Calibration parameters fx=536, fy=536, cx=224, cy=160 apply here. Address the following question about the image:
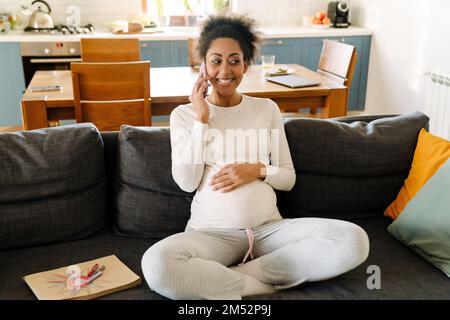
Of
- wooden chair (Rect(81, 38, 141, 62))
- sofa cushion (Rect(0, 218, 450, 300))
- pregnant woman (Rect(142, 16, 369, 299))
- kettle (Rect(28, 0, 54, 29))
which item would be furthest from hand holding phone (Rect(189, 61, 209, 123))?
kettle (Rect(28, 0, 54, 29))

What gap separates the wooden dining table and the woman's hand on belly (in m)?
1.09

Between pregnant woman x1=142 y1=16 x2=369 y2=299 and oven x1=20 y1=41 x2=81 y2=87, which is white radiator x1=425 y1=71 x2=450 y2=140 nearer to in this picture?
pregnant woman x1=142 y1=16 x2=369 y2=299

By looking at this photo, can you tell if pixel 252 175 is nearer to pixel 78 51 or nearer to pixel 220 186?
pixel 220 186

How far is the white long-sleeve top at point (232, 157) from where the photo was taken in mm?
1863

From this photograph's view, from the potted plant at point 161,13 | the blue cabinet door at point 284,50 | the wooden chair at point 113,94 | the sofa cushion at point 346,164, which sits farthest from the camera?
the potted plant at point 161,13

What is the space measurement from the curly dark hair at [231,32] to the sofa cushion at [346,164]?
0.35 meters

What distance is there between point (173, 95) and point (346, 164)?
1.15 meters

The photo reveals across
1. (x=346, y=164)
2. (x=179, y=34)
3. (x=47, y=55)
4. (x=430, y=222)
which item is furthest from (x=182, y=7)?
(x=430, y=222)

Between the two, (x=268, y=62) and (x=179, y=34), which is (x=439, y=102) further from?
(x=179, y=34)

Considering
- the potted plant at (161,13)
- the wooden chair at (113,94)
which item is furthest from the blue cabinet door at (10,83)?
the wooden chair at (113,94)

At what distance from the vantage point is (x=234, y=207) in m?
1.85

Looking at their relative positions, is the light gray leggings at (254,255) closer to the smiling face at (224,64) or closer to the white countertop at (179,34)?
the smiling face at (224,64)

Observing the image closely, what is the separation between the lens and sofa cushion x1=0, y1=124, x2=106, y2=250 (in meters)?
1.90
